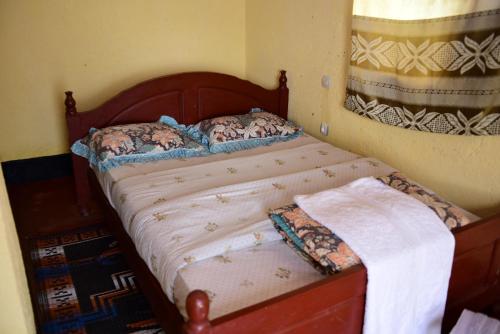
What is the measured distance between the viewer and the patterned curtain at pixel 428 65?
189cm

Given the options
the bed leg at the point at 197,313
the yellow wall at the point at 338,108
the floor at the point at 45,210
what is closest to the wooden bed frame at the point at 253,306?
the bed leg at the point at 197,313

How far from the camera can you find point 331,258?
1.49 meters

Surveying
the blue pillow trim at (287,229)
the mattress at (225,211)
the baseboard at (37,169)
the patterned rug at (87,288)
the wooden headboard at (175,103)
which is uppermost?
the wooden headboard at (175,103)

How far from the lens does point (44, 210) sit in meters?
3.03

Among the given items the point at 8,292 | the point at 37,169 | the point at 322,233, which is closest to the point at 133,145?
the point at 37,169

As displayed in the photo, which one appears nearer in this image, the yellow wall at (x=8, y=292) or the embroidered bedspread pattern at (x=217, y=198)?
the yellow wall at (x=8, y=292)

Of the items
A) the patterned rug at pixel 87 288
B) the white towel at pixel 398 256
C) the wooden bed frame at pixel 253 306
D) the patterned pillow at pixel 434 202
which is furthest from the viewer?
the patterned rug at pixel 87 288

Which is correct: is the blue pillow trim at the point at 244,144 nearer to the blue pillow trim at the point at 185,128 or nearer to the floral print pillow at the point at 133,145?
the floral print pillow at the point at 133,145

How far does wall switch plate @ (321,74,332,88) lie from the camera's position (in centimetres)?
288

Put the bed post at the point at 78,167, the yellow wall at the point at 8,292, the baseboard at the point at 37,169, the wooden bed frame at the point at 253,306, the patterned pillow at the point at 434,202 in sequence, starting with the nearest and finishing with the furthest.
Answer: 1. the yellow wall at the point at 8,292
2. the wooden bed frame at the point at 253,306
3. the patterned pillow at the point at 434,202
4. the bed post at the point at 78,167
5. the baseboard at the point at 37,169

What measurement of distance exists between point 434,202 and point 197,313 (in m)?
1.18

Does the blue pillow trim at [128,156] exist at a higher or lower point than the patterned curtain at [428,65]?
lower

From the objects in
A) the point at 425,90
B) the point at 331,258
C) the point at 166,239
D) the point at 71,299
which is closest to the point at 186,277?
the point at 166,239

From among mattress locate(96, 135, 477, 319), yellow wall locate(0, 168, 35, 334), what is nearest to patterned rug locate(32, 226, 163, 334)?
mattress locate(96, 135, 477, 319)
